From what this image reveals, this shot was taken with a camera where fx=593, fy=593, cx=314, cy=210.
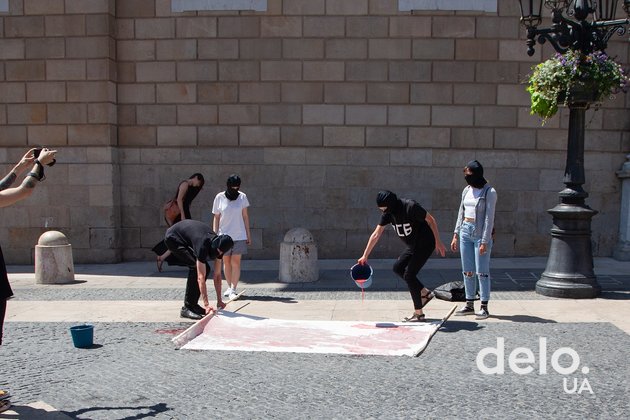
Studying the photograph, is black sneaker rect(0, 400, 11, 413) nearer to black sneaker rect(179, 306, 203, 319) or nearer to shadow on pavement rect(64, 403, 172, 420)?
shadow on pavement rect(64, 403, 172, 420)

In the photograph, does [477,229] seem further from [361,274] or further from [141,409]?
[141,409]

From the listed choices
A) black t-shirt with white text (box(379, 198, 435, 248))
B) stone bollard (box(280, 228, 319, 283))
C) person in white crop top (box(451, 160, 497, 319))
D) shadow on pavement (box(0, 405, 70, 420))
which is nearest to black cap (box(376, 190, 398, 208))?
black t-shirt with white text (box(379, 198, 435, 248))

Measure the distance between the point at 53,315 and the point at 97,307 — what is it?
64 centimetres

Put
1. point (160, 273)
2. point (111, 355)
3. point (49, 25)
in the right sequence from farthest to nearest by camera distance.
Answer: point (49, 25) → point (160, 273) → point (111, 355)

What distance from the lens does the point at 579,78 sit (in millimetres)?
8367

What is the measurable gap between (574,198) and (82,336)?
22.6ft

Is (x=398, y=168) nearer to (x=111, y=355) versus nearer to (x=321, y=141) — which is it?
(x=321, y=141)

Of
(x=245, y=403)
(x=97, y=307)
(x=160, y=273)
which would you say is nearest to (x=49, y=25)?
(x=160, y=273)

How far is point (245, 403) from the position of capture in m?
4.68

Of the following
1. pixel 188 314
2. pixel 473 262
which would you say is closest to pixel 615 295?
pixel 473 262

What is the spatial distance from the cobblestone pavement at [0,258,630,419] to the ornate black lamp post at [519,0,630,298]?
1.62 metres

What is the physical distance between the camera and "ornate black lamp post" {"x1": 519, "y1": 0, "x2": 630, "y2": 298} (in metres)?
8.48

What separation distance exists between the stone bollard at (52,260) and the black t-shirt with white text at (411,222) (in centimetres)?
615

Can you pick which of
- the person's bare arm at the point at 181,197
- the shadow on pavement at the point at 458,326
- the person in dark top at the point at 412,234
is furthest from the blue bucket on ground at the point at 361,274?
the person's bare arm at the point at 181,197
